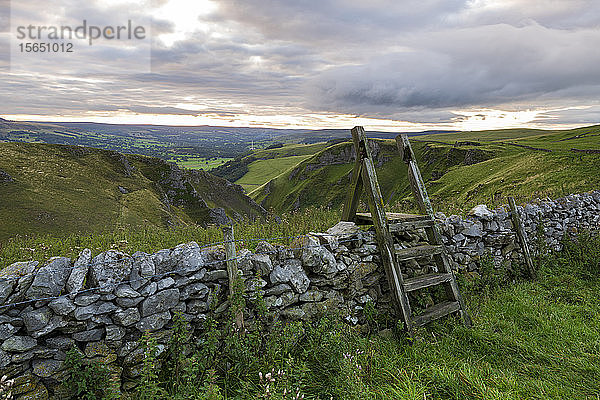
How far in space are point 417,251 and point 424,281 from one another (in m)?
0.60

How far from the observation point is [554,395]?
14.3 feet

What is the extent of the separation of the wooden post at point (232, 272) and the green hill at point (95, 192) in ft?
85.2

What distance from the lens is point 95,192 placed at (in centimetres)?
6075

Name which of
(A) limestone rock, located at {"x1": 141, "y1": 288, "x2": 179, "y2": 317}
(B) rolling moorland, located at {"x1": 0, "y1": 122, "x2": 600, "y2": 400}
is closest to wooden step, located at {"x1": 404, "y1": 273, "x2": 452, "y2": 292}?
(B) rolling moorland, located at {"x1": 0, "y1": 122, "x2": 600, "y2": 400}

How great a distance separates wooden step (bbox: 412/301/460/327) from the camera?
603cm

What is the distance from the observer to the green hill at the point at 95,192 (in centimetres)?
4591

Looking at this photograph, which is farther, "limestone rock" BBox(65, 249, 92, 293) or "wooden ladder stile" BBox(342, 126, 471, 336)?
"wooden ladder stile" BBox(342, 126, 471, 336)

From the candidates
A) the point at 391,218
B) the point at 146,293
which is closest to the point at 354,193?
the point at 391,218

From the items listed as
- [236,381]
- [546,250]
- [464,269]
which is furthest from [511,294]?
[236,381]

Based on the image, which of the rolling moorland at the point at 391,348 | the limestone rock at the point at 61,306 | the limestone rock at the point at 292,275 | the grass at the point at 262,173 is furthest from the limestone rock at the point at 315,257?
the grass at the point at 262,173

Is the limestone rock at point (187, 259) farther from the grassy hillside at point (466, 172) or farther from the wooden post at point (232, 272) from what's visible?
the grassy hillside at point (466, 172)

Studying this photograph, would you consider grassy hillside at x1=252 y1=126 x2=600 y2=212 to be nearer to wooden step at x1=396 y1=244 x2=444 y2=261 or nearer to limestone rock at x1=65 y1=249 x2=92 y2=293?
wooden step at x1=396 y1=244 x2=444 y2=261

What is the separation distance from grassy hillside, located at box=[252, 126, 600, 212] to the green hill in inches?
1030

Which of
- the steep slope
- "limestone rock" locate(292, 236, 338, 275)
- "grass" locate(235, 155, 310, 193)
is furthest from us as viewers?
"grass" locate(235, 155, 310, 193)
